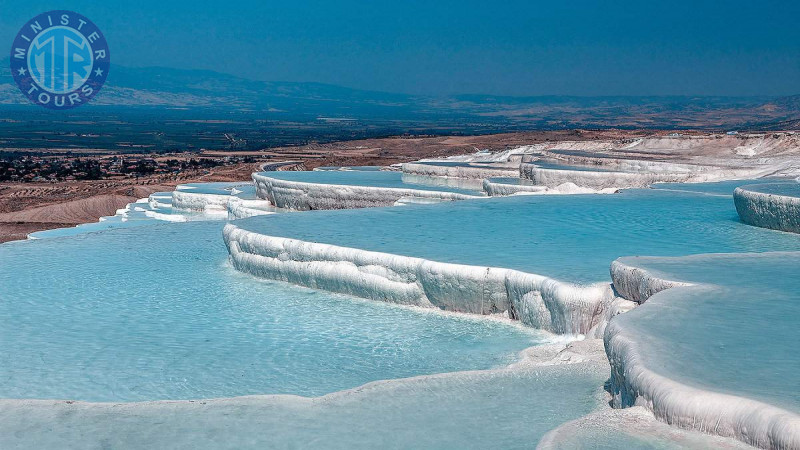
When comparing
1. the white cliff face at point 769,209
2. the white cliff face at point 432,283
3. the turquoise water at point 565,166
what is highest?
the white cliff face at point 769,209

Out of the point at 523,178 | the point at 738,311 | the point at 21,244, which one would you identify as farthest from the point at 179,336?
the point at 523,178

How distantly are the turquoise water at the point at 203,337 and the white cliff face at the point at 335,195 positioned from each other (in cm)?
348

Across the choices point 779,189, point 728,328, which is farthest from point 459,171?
point 728,328

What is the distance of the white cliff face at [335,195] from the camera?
9.46 m

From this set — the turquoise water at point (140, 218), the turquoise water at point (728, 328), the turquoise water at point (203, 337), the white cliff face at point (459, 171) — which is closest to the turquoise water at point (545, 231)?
the turquoise water at point (203, 337)

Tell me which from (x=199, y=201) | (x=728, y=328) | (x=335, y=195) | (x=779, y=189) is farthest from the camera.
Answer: (x=199, y=201)

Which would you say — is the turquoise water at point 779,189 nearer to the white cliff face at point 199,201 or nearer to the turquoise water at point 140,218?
the turquoise water at point 140,218

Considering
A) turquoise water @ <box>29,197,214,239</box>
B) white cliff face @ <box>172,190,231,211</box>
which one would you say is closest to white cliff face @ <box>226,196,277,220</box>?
turquoise water @ <box>29,197,214,239</box>

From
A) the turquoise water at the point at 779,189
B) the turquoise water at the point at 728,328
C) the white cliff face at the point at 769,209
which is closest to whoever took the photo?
the turquoise water at the point at 728,328

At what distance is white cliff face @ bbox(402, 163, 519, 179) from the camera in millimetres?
11898

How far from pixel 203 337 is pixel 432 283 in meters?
1.24

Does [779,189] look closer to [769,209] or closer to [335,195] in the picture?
[769,209]

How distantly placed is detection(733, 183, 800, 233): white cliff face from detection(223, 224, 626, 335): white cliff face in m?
2.31

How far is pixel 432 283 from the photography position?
4.94 metres
